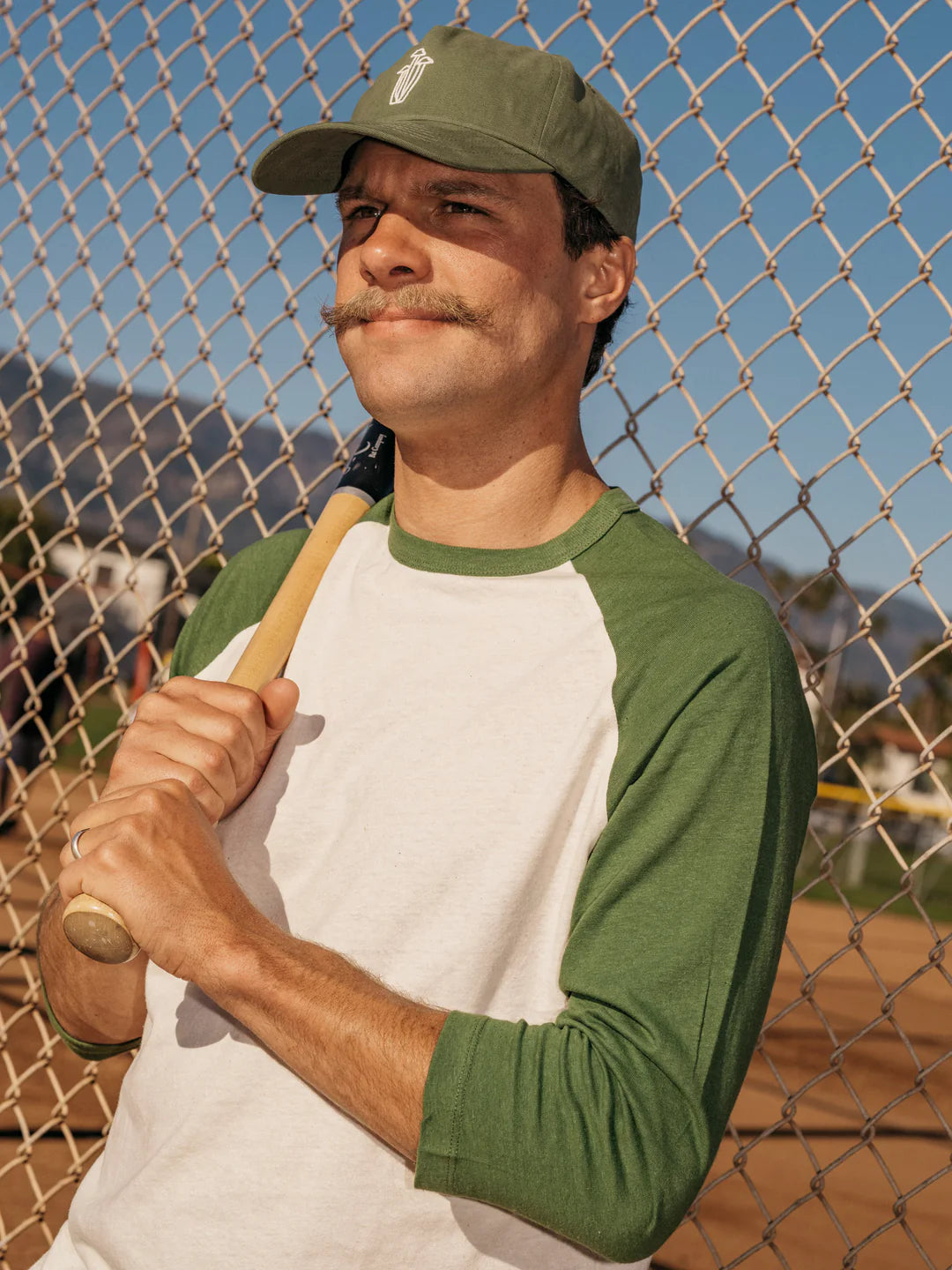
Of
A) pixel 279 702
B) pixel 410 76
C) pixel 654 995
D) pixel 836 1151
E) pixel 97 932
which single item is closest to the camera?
pixel 654 995

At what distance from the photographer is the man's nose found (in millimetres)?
1745

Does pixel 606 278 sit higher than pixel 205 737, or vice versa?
pixel 606 278

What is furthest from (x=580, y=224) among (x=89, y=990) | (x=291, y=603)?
(x=89, y=990)

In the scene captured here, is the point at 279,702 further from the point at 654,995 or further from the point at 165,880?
the point at 654,995

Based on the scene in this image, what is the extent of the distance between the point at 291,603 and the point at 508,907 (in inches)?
23.7

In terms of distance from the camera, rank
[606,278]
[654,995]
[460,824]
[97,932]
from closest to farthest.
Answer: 1. [654,995]
2. [97,932]
3. [460,824]
4. [606,278]

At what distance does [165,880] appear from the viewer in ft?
4.71

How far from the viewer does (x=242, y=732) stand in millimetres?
1604

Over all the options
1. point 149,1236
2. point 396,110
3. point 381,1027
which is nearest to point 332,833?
point 381,1027

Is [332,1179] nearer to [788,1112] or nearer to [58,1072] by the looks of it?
[788,1112]

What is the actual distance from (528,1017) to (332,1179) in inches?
11.8

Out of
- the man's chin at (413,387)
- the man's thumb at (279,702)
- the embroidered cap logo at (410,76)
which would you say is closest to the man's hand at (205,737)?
the man's thumb at (279,702)

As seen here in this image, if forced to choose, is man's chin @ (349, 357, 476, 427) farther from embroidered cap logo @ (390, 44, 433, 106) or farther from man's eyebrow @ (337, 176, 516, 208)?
embroidered cap logo @ (390, 44, 433, 106)

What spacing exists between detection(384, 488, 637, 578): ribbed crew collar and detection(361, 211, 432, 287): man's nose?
389 mm
